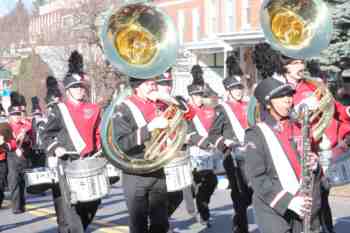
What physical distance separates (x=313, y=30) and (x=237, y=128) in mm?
2149

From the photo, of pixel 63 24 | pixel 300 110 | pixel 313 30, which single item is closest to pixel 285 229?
pixel 300 110

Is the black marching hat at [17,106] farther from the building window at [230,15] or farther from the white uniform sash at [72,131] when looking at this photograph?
the building window at [230,15]

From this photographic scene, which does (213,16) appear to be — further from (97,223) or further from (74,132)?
(74,132)

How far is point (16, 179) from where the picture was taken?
1403cm

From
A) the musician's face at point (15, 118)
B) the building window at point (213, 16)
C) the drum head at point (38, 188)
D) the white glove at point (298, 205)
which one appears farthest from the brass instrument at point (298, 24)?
the building window at point (213, 16)

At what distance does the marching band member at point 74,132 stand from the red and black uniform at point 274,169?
9.84ft

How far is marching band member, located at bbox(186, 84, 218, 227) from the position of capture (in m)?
10.5

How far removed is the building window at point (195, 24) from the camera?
43.0 metres

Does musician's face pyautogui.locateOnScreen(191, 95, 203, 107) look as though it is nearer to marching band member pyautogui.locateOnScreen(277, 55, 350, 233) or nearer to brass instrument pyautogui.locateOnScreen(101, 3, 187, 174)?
marching band member pyautogui.locateOnScreen(277, 55, 350, 233)

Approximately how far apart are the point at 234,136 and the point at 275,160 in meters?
4.40

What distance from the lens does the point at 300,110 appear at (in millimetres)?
5539

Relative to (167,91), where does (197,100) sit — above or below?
below

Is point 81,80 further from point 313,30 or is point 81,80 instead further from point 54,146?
point 313,30

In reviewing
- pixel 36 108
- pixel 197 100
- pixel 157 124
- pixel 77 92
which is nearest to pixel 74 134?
pixel 77 92
